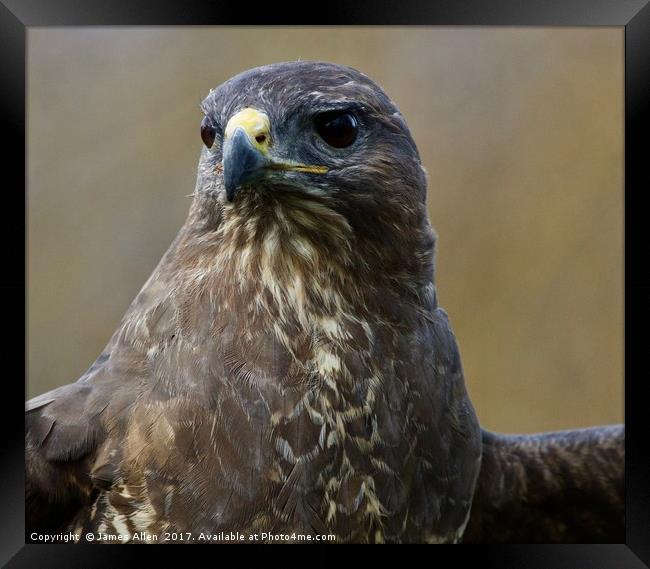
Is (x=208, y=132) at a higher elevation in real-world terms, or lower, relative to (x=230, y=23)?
lower

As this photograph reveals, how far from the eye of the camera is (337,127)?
262cm

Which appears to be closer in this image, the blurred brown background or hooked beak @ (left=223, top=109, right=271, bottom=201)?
hooked beak @ (left=223, top=109, right=271, bottom=201)

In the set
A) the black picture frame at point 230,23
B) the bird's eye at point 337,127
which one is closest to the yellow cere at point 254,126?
the bird's eye at point 337,127

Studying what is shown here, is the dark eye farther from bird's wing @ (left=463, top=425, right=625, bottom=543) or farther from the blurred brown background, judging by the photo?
bird's wing @ (left=463, top=425, right=625, bottom=543)

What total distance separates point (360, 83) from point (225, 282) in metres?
0.68

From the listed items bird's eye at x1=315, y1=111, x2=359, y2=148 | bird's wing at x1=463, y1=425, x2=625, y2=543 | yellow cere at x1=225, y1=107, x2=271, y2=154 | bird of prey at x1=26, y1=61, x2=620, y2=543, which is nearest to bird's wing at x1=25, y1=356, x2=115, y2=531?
bird of prey at x1=26, y1=61, x2=620, y2=543

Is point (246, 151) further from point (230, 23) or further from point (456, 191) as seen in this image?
point (456, 191)

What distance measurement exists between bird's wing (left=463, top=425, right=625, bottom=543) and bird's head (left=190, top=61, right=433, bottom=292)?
102cm

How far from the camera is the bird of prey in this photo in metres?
2.52

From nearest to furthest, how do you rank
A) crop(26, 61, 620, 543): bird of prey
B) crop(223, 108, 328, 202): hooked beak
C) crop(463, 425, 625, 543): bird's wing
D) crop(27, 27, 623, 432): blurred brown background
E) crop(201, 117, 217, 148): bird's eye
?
crop(223, 108, 328, 202): hooked beak → crop(26, 61, 620, 543): bird of prey → crop(201, 117, 217, 148): bird's eye → crop(463, 425, 625, 543): bird's wing → crop(27, 27, 623, 432): blurred brown background

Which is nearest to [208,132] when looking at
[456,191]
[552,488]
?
[552,488]

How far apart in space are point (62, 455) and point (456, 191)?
2717mm

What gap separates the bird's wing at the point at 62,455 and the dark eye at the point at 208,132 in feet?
2.44
